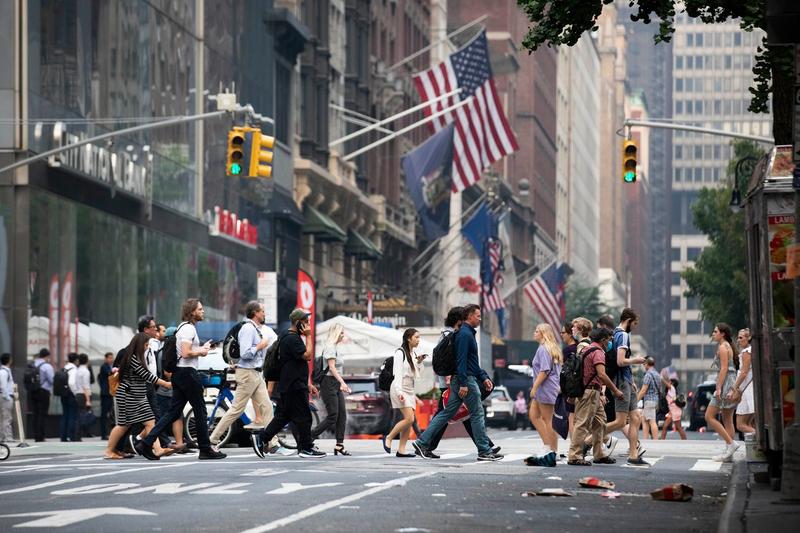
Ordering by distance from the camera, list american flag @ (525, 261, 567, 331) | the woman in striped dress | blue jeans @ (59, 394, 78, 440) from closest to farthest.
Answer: the woman in striped dress
blue jeans @ (59, 394, 78, 440)
american flag @ (525, 261, 567, 331)

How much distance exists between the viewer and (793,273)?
14.9 m

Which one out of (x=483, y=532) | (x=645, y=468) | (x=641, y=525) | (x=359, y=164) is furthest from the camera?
(x=359, y=164)

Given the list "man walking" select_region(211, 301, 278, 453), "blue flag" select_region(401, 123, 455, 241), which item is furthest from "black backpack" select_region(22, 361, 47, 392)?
"blue flag" select_region(401, 123, 455, 241)

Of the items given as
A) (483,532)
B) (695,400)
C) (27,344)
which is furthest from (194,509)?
(695,400)

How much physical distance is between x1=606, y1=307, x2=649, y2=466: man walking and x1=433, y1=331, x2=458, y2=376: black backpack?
1.96 m

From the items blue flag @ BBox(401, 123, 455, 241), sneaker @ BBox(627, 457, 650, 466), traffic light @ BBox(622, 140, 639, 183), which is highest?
blue flag @ BBox(401, 123, 455, 241)

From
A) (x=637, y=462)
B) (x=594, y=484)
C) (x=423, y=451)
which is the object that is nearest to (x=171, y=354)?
(x=423, y=451)

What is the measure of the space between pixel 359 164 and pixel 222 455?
48.4 metres

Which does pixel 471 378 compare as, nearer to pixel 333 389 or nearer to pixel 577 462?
pixel 577 462

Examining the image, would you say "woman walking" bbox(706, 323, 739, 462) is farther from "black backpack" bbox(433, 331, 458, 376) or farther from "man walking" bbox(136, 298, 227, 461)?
"man walking" bbox(136, 298, 227, 461)

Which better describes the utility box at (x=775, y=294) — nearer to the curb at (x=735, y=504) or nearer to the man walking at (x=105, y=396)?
the curb at (x=735, y=504)

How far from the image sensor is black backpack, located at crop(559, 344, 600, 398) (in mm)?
21172

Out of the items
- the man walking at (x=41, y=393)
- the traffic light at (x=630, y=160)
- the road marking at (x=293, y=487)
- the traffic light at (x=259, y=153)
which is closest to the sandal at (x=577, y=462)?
the road marking at (x=293, y=487)

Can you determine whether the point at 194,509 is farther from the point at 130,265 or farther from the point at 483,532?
the point at 130,265
